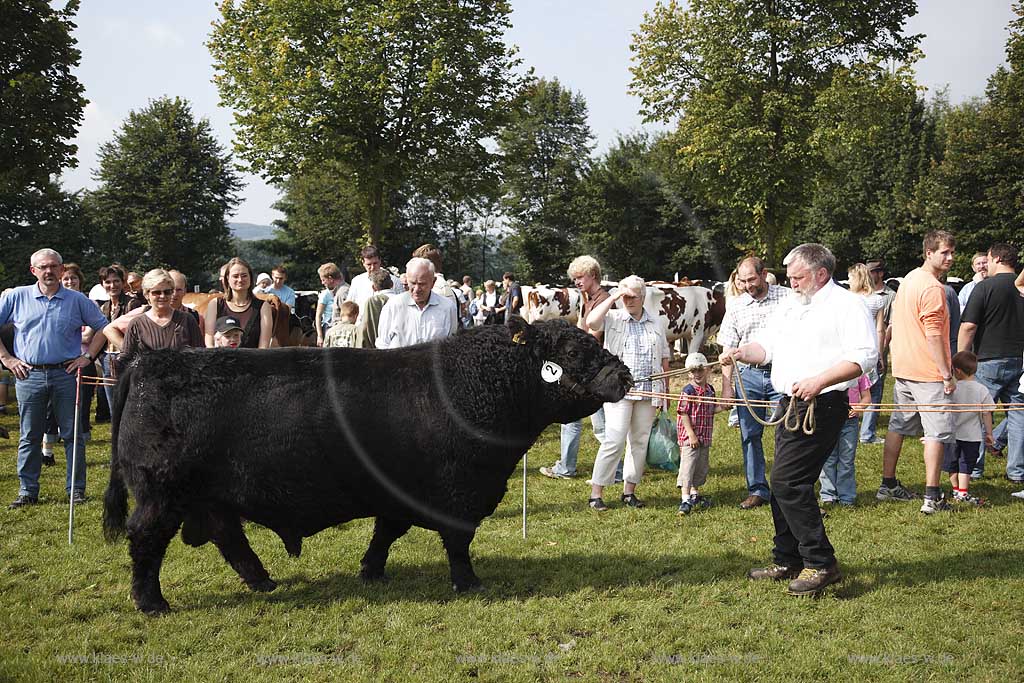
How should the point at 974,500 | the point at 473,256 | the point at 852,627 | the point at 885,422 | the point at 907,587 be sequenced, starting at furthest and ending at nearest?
the point at 473,256
the point at 885,422
the point at 974,500
the point at 907,587
the point at 852,627

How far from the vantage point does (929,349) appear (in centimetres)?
719

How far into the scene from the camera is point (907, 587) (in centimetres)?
545

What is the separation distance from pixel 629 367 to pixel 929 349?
267 cm

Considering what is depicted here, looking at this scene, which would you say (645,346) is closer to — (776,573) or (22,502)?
(776,573)

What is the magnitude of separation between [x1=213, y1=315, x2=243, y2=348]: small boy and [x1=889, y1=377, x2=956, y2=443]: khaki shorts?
5961 millimetres

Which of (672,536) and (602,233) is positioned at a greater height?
(602,233)

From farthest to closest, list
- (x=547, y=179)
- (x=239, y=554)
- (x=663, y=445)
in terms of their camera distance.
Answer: (x=547, y=179) < (x=663, y=445) < (x=239, y=554)

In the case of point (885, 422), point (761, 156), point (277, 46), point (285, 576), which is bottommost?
point (285, 576)

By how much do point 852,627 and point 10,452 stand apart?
31.4 feet

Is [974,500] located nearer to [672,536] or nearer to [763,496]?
[763,496]

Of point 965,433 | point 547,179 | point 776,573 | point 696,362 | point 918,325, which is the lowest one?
point 776,573

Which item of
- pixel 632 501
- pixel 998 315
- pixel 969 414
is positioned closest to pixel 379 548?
pixel 632 501

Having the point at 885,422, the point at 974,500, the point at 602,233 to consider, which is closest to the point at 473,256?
the point at 602,233

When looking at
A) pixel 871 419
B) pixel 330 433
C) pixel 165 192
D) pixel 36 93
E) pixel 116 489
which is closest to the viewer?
pixel 330 433
